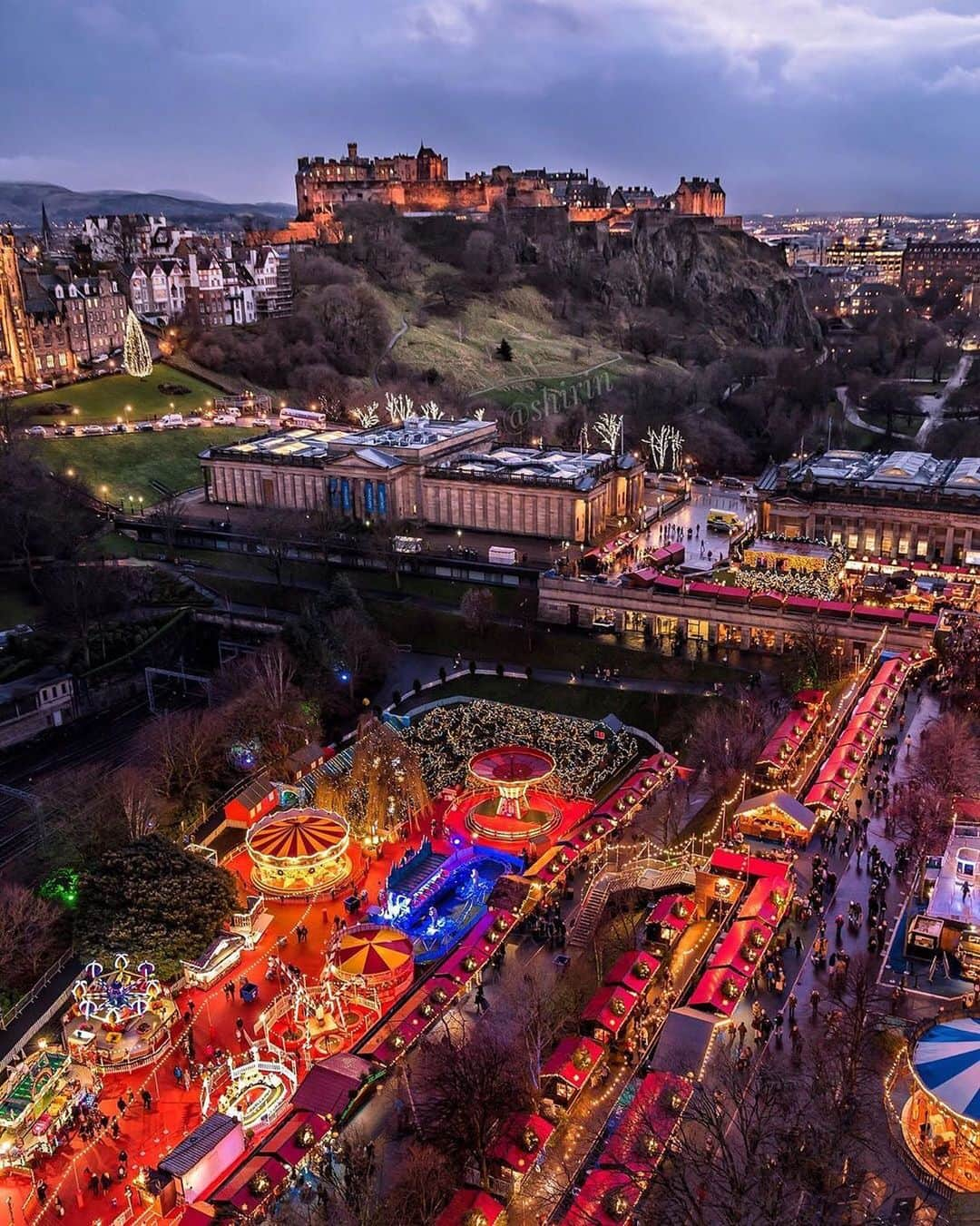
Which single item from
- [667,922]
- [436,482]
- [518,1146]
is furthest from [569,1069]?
[436,482]

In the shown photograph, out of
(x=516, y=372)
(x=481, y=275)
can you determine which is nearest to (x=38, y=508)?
(x=516, y=372)

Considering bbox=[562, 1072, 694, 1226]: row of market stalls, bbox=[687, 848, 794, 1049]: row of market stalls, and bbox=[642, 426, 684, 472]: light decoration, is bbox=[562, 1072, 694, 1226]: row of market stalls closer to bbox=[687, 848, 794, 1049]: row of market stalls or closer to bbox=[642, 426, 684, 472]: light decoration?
bbox=[687, 848, 794, 1049]: row of market stalls

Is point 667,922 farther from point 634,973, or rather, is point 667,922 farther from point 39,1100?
point 39,1100

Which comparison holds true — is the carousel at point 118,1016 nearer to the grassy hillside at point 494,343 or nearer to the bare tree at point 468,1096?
the bare tree at point 468,1096

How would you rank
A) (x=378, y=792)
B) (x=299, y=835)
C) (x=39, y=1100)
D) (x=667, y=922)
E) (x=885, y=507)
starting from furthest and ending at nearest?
1. (x=885, y=507)
2. (x=378, y=792)
3. (x=299, y=835)
4. (x=667, y=922)
5. (x=39, y=1100)

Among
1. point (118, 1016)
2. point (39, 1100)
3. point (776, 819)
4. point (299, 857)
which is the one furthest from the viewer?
point (299, 857)

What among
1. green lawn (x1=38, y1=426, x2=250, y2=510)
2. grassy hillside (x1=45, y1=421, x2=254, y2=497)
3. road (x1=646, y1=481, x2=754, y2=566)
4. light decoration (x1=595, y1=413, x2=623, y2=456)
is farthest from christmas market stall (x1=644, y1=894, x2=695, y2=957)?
grassy hillside (x1=45, y1=421, x2=254, y2=497)
